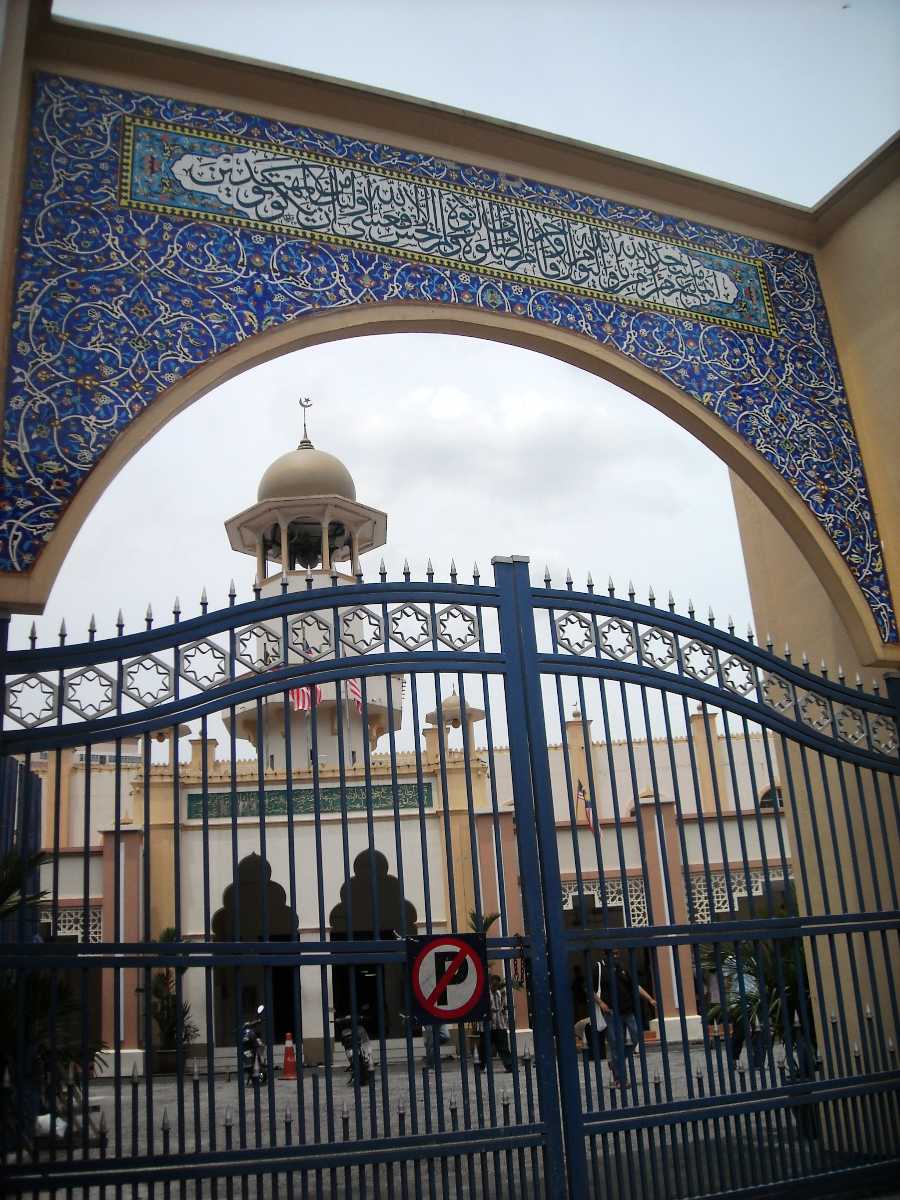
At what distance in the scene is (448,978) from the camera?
13.4 ft

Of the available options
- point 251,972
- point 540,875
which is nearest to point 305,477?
point 251,972

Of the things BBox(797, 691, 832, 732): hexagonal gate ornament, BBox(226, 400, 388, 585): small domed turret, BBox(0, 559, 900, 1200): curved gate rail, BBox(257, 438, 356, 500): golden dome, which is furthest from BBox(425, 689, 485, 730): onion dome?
BBox(257, 438, 356, 500): golden dome

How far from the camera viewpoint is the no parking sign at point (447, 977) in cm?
405

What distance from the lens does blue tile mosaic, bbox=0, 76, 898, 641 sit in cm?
465

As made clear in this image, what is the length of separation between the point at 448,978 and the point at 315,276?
10.4 ft

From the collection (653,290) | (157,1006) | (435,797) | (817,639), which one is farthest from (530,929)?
(157,1006)

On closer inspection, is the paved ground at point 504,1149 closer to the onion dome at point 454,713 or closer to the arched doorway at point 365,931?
the onion dome at point 454,713

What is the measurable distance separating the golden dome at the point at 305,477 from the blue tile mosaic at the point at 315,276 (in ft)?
30.2

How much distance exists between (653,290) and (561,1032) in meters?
3.84

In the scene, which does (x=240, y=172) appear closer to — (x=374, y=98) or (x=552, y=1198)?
(x=374, y=98)

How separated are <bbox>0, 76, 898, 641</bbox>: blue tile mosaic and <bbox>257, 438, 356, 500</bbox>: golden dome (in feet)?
30.2

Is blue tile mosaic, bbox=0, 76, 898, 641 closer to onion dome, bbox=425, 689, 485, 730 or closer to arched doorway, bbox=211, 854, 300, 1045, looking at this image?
onion dome, bbox=425, 689, 485, 730

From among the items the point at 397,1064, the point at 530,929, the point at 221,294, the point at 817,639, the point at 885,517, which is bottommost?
the point at 397,1064

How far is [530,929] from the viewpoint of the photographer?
430 cm
